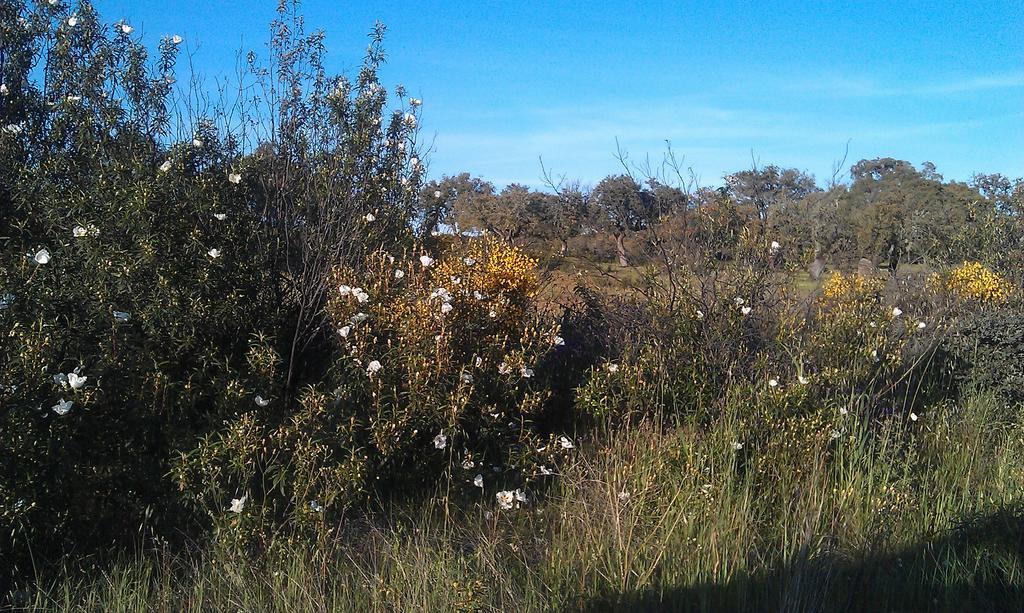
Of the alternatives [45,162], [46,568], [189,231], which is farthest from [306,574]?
[45,162]

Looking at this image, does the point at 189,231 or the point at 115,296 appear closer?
the point at 115,296

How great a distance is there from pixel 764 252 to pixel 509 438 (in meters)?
2.20

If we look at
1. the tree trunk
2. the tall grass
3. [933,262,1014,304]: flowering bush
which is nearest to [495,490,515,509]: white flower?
the tall grass

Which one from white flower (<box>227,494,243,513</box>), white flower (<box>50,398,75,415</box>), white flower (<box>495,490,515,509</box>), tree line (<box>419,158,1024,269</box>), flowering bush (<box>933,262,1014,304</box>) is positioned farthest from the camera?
flowering bush (<box>933,262,1014,304</box>)

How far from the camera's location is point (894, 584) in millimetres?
3691

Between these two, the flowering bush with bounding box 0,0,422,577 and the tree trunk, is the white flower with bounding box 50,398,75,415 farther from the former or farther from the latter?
the tree trunk

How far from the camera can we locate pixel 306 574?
360 centimetres

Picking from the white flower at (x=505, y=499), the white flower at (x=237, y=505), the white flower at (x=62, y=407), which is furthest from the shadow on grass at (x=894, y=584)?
the white flower at (x=62, y=407)

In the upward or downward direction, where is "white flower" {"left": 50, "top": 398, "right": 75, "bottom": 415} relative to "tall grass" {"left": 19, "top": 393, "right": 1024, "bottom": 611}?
upward

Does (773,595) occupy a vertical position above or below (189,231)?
below

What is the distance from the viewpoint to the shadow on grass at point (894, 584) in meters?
3.36

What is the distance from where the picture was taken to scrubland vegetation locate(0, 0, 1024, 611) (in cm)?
360

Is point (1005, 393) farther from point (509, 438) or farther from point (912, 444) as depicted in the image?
point (509, 438)

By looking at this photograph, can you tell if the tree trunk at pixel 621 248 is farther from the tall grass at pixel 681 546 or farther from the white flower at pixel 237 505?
the white flower at pixel 237 505
